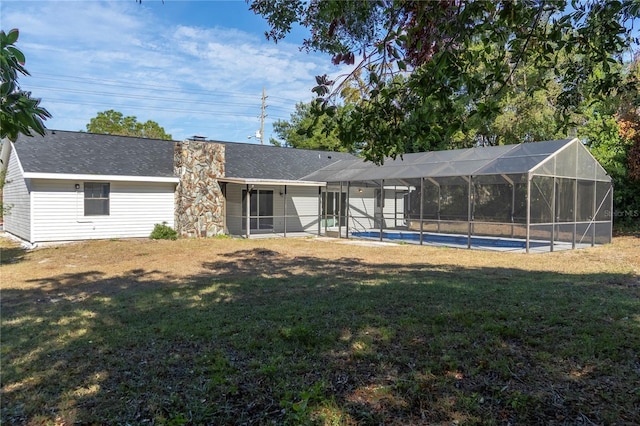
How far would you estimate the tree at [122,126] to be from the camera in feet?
135

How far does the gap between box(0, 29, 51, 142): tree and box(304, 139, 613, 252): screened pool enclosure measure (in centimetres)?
1346

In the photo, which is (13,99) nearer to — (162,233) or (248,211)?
(162,233)

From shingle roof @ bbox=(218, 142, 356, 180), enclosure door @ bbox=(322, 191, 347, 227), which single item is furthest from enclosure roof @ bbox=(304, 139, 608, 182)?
shingle roof @ bbox=(218, 142, 356, 180)

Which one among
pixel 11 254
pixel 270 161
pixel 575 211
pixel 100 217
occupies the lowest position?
pixel 11 254

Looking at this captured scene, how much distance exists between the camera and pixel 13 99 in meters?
1.74

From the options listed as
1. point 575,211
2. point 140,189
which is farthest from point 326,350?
point 140,189

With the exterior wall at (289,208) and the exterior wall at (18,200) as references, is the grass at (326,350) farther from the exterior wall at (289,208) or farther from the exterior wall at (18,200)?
the exterior wall at (289,208)

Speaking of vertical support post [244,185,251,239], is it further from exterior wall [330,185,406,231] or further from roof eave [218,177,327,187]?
exterior wall [330,185,406,231]

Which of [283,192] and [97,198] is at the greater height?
[283,192]

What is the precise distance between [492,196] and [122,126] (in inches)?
1412

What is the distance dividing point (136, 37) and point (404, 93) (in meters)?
3.38

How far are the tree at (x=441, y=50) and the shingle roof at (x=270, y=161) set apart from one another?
1606 cm

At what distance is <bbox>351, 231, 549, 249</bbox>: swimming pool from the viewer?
627 inches

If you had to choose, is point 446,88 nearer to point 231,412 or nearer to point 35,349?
point 231,412
